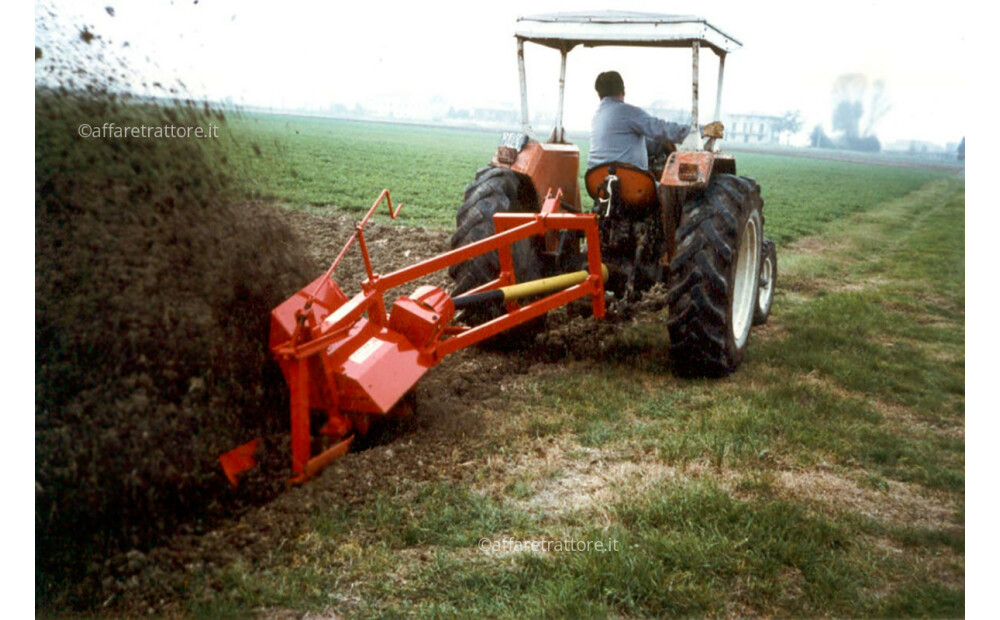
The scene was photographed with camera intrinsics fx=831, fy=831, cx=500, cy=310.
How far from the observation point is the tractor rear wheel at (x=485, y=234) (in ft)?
16.0

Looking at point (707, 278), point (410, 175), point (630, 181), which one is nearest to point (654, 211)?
point (630, 181)

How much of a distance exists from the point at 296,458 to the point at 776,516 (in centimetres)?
189

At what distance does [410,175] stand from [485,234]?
12.5m

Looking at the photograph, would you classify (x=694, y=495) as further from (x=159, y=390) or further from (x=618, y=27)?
(x=618, y=27)

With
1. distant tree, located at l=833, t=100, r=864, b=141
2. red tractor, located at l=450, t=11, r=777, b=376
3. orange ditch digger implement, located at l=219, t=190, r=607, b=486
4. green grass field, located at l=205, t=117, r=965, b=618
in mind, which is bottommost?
green grass field, located at l=205, t=117, r=965, b=618

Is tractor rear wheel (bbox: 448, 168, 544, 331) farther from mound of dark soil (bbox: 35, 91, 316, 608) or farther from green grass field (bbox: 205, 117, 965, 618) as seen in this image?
mound of dark soil (bbox: 35, 91, 316, 608)

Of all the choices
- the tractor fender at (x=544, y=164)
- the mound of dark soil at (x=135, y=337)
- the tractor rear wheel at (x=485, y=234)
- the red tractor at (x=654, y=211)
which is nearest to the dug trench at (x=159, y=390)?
the mound of dark soil at (x=135, y=337)

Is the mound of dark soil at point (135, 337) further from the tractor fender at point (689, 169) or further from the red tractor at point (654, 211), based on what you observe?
the tractor fender at point (689, 169)

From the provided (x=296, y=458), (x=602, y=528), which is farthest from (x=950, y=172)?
(x=296, y=458)

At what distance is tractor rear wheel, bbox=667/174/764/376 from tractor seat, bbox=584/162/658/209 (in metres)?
0.45

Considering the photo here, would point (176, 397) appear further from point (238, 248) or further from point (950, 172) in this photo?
point (950, 172)

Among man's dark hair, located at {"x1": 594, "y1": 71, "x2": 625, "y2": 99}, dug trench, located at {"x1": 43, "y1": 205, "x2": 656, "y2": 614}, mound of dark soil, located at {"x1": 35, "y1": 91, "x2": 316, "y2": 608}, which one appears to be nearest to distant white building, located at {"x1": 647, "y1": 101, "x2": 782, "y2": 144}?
man's dark hair, located at {"x1": 594, "y1": 71, "x2": 625, "y2": 99}

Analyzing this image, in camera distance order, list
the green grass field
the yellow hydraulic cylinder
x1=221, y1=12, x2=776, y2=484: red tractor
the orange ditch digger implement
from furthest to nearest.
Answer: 1. the yellow hydraulic cylinder
2. x1=221, y1=12, x2=776, y2=484: red tractor
3. the orange ditch digger implement
4. the green grass field

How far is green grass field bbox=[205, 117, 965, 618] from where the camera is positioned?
9.17 feet
